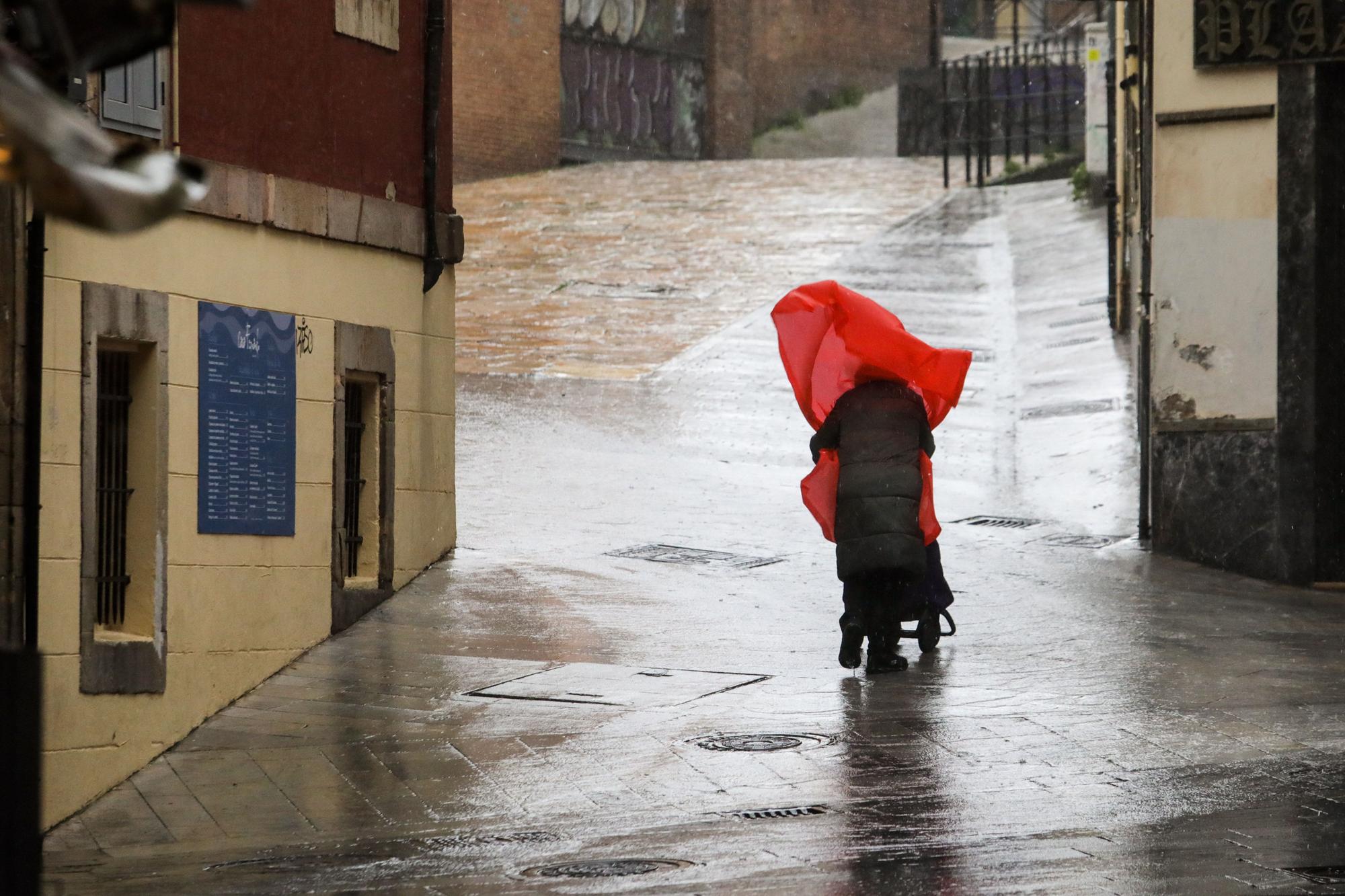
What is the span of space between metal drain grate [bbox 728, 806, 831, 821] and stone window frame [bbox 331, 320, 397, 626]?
4195mm

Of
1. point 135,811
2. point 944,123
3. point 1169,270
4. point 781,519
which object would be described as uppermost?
point 944,123

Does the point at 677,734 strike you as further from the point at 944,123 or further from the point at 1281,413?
the point at 944,123

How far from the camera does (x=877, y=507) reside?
936cm

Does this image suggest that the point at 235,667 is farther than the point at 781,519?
No

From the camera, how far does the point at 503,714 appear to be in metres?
8.83

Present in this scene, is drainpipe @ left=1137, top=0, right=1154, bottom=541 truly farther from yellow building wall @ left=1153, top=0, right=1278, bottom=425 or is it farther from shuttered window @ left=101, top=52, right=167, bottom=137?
shuttered window @ left=101, top=52, right=167, bottom=137

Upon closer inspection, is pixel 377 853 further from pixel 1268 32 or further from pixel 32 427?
pixel 1268 32

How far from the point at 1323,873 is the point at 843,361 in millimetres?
4309

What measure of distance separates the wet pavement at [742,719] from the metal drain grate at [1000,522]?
2.5 inches

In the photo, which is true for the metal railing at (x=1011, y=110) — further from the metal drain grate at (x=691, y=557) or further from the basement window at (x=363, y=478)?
the basement window at (x=363, y=478)

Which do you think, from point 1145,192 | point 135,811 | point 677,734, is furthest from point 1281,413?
point 135,811

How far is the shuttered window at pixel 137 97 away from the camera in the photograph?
9273 millimetres

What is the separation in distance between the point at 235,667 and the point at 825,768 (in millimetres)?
3448

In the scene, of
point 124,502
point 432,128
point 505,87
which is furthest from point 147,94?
point 505,87
